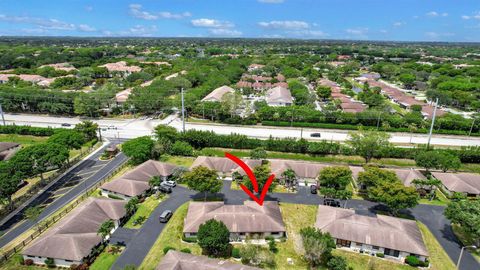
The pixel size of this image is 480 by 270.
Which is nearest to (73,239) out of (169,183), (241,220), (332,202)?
(169,183)

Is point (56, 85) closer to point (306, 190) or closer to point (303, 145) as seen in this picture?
point (303, 145)

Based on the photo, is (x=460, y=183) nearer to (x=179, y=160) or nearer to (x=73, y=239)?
(x=179, y=160)

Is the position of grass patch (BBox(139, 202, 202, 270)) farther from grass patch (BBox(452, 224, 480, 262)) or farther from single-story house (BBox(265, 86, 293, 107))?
single-story house (BBox(265, 86, 293, 107))

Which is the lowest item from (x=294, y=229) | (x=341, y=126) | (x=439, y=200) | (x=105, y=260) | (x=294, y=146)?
(x=105, y=260)

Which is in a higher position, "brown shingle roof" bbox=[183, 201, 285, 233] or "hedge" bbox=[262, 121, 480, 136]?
"hedge" bbox=[262, 121, 480, 136]

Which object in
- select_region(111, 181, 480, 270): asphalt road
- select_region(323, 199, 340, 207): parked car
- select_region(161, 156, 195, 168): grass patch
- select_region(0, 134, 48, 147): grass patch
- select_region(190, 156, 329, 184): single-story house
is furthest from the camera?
select_region(0, 134, 48, 147): grass patch

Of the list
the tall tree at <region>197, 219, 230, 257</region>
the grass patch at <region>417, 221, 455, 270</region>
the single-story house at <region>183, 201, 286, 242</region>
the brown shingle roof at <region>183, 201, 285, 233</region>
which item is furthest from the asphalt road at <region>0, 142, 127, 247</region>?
the grass patch at <region>417, 221, 455, 270</region>
